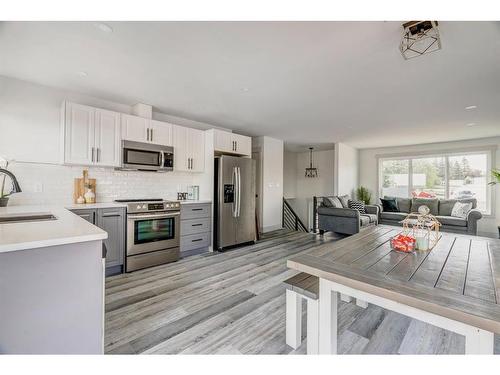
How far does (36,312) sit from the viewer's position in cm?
113

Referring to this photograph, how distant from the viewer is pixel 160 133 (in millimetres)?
3570

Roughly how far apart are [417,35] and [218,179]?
312cm

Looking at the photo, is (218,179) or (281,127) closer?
(218,179)

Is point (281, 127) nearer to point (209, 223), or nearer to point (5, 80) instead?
point (209, 223)

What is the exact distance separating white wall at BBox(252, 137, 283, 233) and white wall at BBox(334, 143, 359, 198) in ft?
5.73

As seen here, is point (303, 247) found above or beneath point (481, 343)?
beneath

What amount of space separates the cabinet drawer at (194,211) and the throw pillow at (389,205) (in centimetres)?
490

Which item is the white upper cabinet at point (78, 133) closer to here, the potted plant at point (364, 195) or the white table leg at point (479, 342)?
the white table leg at point (479, 342)

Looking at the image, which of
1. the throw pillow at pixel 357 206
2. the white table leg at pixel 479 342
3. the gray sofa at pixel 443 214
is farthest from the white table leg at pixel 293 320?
the gray sofa at pixel 443 214

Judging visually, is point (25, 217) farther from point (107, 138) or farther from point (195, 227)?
point (195, 227)

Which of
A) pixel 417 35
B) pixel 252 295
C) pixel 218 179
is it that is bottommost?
pixel 252 295

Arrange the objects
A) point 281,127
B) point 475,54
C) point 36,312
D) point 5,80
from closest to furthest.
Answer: point 36,312, point 475,54, point 5,80, point 281,127

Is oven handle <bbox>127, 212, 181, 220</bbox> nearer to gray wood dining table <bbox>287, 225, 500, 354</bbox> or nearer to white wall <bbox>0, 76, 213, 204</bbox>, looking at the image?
white wall <bbox>0, 76, 213, 204</bbox>
